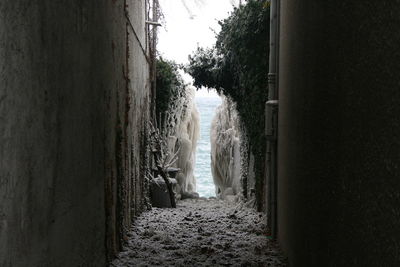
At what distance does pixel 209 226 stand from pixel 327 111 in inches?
215

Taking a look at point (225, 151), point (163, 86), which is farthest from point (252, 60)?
point (225, 151)

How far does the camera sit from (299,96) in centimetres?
440

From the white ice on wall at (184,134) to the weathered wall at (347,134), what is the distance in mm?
10197

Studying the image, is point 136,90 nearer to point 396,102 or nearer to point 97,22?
point 97,22

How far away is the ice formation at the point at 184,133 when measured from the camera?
A: 1508 cm

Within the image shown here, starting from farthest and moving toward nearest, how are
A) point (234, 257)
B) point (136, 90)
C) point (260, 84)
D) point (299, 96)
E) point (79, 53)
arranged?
point (260, 84) < point (136, 90) < point (234, 257) < point (299, 96) < point (79, 53)

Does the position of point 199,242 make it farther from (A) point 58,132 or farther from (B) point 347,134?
(B) point 347,134

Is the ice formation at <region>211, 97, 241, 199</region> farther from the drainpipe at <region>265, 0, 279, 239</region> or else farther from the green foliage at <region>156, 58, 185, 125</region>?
the drainpipe at <region>265, 0, 279, 239</region>

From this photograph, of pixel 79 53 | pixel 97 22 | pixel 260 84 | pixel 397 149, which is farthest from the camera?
pixel 260 84

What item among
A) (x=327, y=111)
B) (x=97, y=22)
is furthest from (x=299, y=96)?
(x=97, y=22)

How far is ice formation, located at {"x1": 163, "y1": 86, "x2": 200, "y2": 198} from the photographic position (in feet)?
49.5

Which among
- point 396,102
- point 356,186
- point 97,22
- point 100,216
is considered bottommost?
point 100,216

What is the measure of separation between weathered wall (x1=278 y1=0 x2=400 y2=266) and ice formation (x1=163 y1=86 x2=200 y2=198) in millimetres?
10094

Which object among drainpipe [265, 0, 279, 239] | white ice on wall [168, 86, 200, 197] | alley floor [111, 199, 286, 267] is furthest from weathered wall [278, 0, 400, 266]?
white ice on wall [168, 86, 200, 197]
